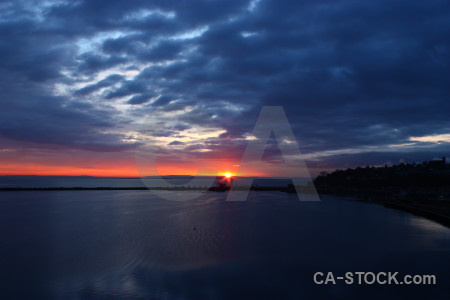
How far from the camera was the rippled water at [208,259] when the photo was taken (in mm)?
12984

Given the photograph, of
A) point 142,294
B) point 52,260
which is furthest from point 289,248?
point 52,260

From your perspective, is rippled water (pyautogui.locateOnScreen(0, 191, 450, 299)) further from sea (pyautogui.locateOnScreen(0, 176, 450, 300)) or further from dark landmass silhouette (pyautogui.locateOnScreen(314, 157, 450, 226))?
dark landmass silhouette (pyautogui.locateOnScreen(314, 157, 450, 226))

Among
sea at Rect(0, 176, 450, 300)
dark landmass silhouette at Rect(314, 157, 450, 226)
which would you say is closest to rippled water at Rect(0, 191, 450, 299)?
sea at Rect(0, 176, 450, 300)

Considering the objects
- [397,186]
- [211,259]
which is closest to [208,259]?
[211,259]

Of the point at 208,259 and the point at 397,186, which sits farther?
the point at 397,186

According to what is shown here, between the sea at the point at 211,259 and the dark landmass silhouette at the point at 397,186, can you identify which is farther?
the dark landmass silhouette at the point at 397,186

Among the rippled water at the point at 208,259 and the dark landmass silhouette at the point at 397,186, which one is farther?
the dark landmass silhouette at the point at 397,186

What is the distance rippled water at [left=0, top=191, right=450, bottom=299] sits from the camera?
511 inches

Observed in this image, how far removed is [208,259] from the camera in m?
17.9

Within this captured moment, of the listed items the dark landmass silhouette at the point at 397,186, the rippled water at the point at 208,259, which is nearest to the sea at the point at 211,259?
the rippled water at the point at 208,259

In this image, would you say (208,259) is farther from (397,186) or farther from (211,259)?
(397,186)

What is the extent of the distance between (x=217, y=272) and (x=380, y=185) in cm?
11341

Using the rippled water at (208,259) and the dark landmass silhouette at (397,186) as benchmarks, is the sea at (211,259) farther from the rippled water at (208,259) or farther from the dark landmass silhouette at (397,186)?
the dark landmass silhouette at (397,186)

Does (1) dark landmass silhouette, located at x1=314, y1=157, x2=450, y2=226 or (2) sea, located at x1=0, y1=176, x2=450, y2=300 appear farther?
(1) dark landmass silhouette, located at x1=314, y1=157, x2=450, y2=226
